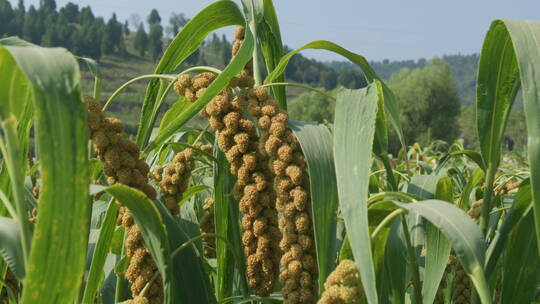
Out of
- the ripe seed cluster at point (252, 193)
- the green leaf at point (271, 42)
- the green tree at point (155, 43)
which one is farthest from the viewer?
the green tree at point (155, 43)

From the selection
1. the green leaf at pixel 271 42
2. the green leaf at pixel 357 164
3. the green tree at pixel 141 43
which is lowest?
the green leaf at pixel 357 164

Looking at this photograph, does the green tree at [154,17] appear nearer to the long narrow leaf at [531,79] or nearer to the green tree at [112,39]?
the green tree at [112,39]

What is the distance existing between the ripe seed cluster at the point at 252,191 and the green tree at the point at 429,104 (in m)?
48.2

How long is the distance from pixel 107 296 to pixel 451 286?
870 millimetres

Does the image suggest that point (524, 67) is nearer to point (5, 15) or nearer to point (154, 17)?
point (5, 15)

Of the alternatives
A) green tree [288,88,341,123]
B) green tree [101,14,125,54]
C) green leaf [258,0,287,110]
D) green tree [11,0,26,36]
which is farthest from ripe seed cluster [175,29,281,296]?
green tree [11,0,26,36]

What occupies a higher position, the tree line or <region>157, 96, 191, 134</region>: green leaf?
the tree line

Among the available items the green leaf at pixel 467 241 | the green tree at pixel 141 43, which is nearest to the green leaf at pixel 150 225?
→ the green leaf at pixel 467 241

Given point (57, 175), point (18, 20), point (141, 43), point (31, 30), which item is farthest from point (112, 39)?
point (57, 175)

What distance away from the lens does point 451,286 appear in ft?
5.45

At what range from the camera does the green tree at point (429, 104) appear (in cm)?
4947

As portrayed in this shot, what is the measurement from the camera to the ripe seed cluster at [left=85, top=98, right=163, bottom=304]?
102 cm

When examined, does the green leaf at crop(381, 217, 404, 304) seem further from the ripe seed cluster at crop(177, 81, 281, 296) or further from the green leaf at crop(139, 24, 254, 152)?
the green leaf at crop(139, 24, 254, 152)

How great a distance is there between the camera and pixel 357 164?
3.10ft
